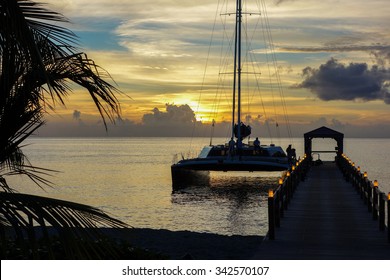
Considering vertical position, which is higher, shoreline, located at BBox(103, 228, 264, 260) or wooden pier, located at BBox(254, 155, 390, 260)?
wooden pier, located at BBox(254, 155, 390, 260)

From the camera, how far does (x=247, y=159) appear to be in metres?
49.4

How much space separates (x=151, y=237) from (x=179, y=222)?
558 inches

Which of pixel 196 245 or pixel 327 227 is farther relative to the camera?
pixel 196 245

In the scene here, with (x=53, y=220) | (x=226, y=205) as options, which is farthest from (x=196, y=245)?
(x=226, y=205)

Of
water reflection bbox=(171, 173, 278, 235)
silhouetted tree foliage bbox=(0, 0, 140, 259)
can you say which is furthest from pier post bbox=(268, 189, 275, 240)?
water reflection bbox=(171, 173, 278, 235)

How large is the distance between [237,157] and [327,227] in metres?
33.5

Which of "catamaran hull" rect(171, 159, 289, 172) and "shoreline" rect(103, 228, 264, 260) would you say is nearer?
"shoreline" rect(103, 228, 264, 260)

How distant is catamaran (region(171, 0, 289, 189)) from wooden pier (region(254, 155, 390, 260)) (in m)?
20.2

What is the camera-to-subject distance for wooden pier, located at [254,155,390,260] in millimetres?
13304

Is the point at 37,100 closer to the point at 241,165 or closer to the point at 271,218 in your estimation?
the point at 271,218

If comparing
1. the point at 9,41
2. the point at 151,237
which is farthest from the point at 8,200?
the point at 151,237

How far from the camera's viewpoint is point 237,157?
50.7 m

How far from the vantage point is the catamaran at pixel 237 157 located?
1868 inches

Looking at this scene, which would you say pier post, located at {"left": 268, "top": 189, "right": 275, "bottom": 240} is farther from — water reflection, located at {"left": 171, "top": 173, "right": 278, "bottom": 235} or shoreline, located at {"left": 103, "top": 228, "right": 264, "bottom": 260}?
water reflection, located at {"left": 171, "top": 173, "right": 278, "bottom": 235}
